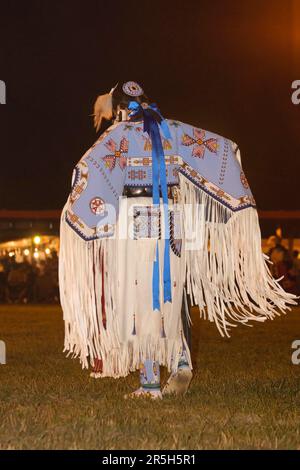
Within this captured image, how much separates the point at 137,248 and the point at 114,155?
0.46 metres

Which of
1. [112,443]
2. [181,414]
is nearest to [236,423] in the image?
[181,414]

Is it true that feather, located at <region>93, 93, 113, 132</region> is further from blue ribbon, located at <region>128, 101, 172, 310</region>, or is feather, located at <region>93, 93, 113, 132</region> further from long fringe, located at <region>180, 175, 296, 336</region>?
long fringe, located at <region>180, 175, 296, 336</region>

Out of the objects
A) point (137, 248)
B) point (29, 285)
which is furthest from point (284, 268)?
point (137, 248)

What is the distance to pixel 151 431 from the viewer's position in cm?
327

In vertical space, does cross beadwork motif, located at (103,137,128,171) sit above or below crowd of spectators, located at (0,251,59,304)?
above

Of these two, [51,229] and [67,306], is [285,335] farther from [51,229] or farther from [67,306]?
[51,229]

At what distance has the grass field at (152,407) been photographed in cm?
312

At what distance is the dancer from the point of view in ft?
13.9

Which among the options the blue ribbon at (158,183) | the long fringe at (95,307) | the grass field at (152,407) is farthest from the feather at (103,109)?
the grass field at (152,407)

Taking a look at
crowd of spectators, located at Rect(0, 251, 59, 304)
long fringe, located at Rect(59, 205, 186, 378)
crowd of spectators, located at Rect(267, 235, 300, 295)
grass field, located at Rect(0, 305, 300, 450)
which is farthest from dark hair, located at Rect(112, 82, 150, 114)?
crowd of spectators, located at Rect(0, 251, 59, 304)

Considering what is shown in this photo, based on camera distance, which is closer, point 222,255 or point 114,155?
point 114,155

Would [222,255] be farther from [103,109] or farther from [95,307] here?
[103,109]

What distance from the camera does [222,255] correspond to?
14.7ft

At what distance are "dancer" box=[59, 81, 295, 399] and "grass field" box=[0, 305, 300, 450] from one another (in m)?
0.24
